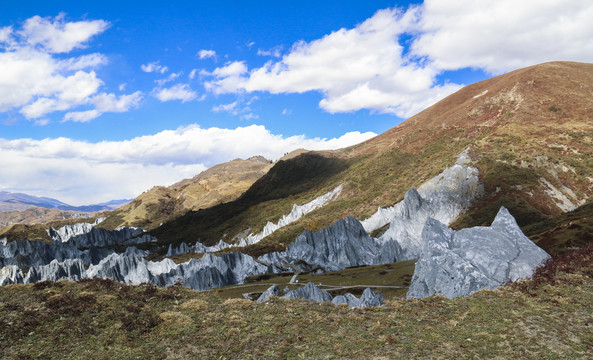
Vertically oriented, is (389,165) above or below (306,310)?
above

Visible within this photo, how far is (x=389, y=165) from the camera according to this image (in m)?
159

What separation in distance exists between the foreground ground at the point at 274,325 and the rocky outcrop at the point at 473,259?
12307mm

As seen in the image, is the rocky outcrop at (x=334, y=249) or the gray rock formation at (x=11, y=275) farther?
the gray rock formation at (x=11, y=275)

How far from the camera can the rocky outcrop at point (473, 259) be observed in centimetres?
3938

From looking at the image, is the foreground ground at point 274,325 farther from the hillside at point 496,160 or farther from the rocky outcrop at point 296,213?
the rocky outcrop at point 296,213

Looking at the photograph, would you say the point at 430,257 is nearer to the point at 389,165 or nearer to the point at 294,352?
the point at 294,352

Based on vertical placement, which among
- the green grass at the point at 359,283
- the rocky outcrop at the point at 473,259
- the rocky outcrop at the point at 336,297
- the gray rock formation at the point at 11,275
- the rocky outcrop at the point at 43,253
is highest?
the rocky outcrop at the point at 43,253

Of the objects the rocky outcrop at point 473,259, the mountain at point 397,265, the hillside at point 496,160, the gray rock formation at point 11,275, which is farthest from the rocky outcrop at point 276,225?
the rocky outcrop at point 473,259

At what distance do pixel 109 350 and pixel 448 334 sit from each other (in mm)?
19379

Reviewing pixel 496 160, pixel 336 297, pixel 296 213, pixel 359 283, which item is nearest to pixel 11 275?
pixel 296 213

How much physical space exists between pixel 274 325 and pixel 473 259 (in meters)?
32.1

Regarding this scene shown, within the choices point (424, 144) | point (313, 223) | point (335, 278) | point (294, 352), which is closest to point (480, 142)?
point (424, 144)

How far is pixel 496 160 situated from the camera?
115 meters

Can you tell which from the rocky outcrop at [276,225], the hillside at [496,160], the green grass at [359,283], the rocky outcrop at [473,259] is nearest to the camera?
the rocky outcrop at [473,259]
